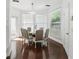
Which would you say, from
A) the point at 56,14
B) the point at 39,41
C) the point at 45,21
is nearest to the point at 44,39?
the point at 39,41

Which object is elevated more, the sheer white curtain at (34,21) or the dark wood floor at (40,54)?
the sheer white curtain at (34,21)

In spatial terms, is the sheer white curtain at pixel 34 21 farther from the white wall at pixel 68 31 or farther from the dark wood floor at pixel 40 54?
the white wall at pixel 68 31

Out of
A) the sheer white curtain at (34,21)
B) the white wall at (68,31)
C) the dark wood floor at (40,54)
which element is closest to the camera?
the white wall at (68,31)

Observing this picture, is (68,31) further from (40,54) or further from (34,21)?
(34,21)

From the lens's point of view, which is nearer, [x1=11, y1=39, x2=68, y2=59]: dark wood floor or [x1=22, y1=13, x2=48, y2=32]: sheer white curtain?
[x1=11, y1=39, x2=68, y2=59]: dark wood floor

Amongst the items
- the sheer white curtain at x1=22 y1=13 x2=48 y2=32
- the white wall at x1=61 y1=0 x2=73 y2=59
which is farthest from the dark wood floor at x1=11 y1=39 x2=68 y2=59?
the sheer white curtain at x1=22 y1=13 x2=48 y2=32

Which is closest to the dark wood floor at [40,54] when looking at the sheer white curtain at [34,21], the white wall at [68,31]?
the white wall at [68,31]

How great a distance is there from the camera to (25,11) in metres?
12.8

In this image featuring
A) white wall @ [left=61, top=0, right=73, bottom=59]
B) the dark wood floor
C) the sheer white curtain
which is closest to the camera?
white wall @ [left=61, top=0, right=73, bottom=59]

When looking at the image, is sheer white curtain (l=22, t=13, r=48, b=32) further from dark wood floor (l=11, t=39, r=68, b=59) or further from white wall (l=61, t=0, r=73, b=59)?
white wall (l=61, t=0, r=73, b=59)

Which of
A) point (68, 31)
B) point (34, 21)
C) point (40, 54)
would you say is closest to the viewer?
point (68, 31)

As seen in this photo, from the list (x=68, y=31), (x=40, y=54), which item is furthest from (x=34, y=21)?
(x=68, y=31)

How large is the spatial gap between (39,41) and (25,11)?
238 inches

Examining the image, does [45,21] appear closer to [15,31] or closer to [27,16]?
[27,16]
